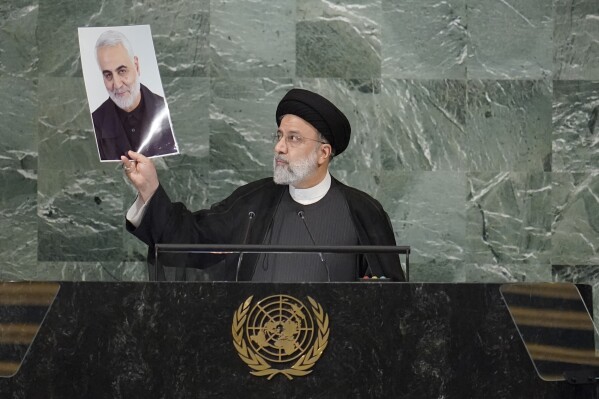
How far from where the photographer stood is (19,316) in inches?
163

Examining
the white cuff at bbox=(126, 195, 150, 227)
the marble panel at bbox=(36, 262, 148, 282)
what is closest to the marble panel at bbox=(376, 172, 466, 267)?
the marble panel at bbox=(36, 262, 148, 282)

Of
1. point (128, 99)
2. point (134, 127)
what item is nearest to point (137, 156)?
point (134, 127)

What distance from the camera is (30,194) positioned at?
24.4ft

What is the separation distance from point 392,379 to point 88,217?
3655 millimetres

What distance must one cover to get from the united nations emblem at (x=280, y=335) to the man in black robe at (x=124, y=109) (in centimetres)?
105

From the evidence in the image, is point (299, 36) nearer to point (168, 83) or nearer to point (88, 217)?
point (168, 83)

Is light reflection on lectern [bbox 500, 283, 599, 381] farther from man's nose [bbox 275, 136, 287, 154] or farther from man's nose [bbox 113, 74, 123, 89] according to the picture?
man's nose [bbox 275, 136, 287, 154]

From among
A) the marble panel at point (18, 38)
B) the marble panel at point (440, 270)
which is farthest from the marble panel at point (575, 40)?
Result: the marble panel at point (18, 38)

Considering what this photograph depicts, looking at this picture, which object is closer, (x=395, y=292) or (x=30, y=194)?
(x=395, y=292)

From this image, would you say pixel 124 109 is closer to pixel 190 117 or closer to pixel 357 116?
pixel 190 117

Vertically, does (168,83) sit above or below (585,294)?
above

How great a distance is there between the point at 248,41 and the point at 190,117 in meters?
0.57

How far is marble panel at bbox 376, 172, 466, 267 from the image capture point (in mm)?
7457

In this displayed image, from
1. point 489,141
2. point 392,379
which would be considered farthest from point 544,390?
point 489,141
